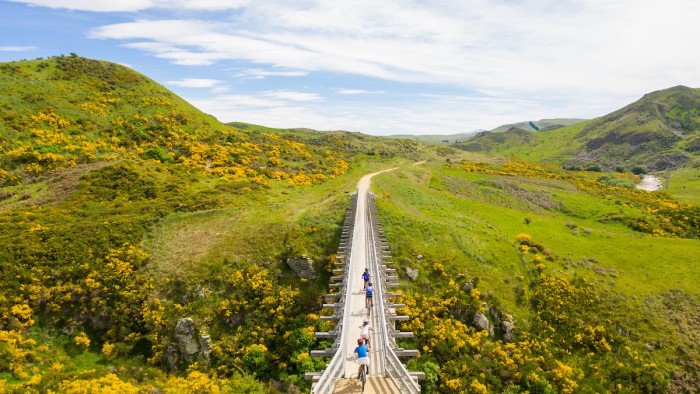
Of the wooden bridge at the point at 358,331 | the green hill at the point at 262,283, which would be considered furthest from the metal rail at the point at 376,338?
the green hill at the point at 262,283

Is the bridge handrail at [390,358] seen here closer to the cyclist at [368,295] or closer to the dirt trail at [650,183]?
the cyclist at [368,295]

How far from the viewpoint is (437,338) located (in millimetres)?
24484

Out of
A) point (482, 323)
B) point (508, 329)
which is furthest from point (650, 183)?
point (482, 323)

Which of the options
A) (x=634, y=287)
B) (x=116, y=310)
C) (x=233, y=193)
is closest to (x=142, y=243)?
(x=116, y=310)

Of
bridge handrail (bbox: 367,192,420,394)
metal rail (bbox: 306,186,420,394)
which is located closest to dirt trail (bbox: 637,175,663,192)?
metal rail (bbox: 306,186,420,394)

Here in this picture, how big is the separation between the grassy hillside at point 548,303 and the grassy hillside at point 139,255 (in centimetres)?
954

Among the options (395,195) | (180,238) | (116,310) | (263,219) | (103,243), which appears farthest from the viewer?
(395,195)

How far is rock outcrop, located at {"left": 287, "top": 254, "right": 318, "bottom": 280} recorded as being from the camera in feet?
103

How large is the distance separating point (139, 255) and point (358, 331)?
26.0m

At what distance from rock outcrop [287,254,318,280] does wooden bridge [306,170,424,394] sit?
118 inches

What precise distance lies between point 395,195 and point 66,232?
150 ft

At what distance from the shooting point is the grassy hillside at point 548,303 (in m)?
24.0

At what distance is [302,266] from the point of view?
31953mm

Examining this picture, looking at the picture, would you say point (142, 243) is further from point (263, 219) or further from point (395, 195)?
point (395, 195)
